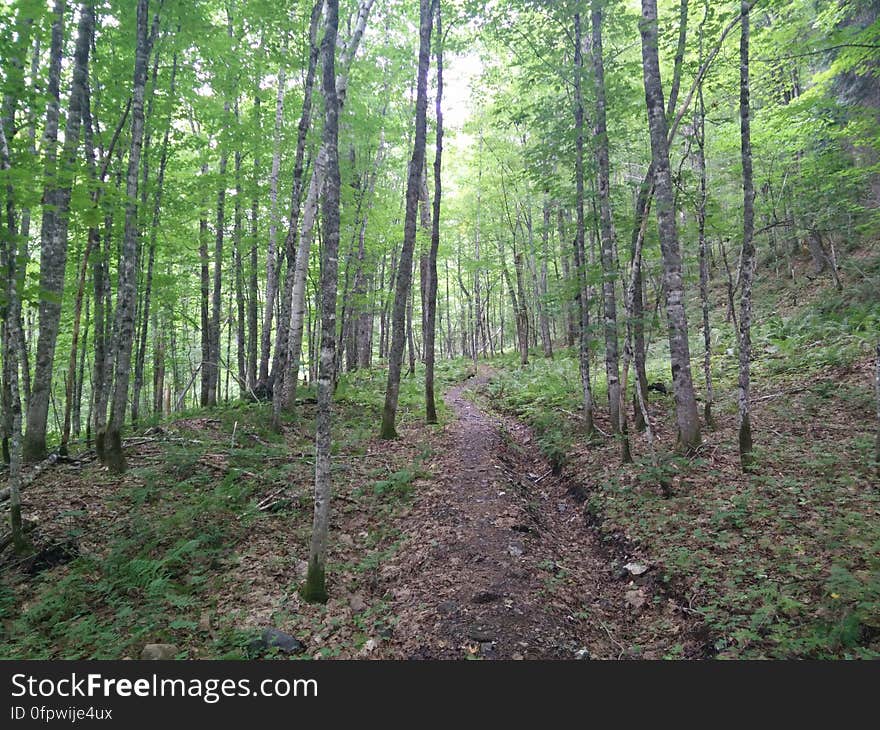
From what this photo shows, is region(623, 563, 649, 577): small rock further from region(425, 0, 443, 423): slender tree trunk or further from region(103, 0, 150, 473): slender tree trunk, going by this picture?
region(103, 0, 150, 473): slender tree trunk

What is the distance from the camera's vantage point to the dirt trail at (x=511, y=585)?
4.96 metres

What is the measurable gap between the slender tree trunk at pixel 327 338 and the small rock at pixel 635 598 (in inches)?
155

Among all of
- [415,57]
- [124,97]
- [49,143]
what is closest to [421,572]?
[49,143]

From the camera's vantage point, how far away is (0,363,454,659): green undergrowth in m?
5.08

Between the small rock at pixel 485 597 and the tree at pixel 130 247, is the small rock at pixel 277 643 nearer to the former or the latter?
the small rock at pixel 485 597

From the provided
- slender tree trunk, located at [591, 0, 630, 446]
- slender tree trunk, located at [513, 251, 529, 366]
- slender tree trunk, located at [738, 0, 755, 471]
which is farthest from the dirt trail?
slender tree trunk, located at [513, 251, 529, 366]

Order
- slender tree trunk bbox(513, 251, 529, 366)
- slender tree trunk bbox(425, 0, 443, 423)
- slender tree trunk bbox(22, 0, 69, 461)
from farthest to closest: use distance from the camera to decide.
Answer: slender tree trunk bbox(513, 251, 529, 366) < slender tree trunk bbox(425, 0, 443, 423) < slender tree trunk bbox(22, 0, 69, 461)

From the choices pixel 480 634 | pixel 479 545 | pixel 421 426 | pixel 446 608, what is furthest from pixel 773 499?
pixel 421 426

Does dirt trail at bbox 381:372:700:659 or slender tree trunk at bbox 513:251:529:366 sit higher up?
slender tree trunk at bbox 513:251:529:366

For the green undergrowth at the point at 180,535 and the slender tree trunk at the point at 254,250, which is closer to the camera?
the green undergrowth at the point at 180,535

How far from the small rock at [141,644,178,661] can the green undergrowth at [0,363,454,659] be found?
12 centimetres

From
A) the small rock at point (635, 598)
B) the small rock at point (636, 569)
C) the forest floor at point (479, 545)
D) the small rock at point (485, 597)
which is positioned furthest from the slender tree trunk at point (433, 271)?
the small rock at point (635, 598)

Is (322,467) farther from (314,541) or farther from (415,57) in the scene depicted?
(415,57)

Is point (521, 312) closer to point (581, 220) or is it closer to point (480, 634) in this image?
point (581, 220)
